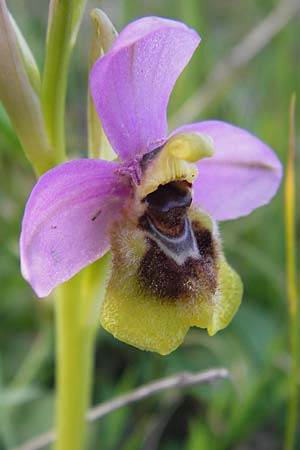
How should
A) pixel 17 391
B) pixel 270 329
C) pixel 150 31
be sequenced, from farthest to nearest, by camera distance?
pixel 270 329 < pixel 17 391 < pixel 150 31

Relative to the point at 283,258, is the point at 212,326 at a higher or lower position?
higher

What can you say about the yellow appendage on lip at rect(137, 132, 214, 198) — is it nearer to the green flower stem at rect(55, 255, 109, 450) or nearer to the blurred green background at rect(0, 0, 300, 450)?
the green flower stem at rect(55, 255, 109, 450)

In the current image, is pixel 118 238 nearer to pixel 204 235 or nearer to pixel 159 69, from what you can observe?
pixel 204 235

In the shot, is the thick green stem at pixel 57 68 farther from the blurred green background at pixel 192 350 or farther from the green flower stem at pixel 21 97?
the blurred green background at pixel 192 350

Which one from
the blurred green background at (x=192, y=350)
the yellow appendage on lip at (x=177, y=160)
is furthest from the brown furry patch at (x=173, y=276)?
the blurred green background at (x=192, y=350)

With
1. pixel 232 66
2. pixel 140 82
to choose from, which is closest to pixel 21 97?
pixel 140 82

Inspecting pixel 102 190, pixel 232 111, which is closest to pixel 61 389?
pixel 102 190

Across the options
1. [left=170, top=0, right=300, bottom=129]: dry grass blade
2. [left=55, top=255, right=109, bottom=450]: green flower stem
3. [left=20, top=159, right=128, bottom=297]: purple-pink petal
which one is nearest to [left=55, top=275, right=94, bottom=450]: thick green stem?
[left=55, top=255, right=109, bottom=450]: green flower stem
